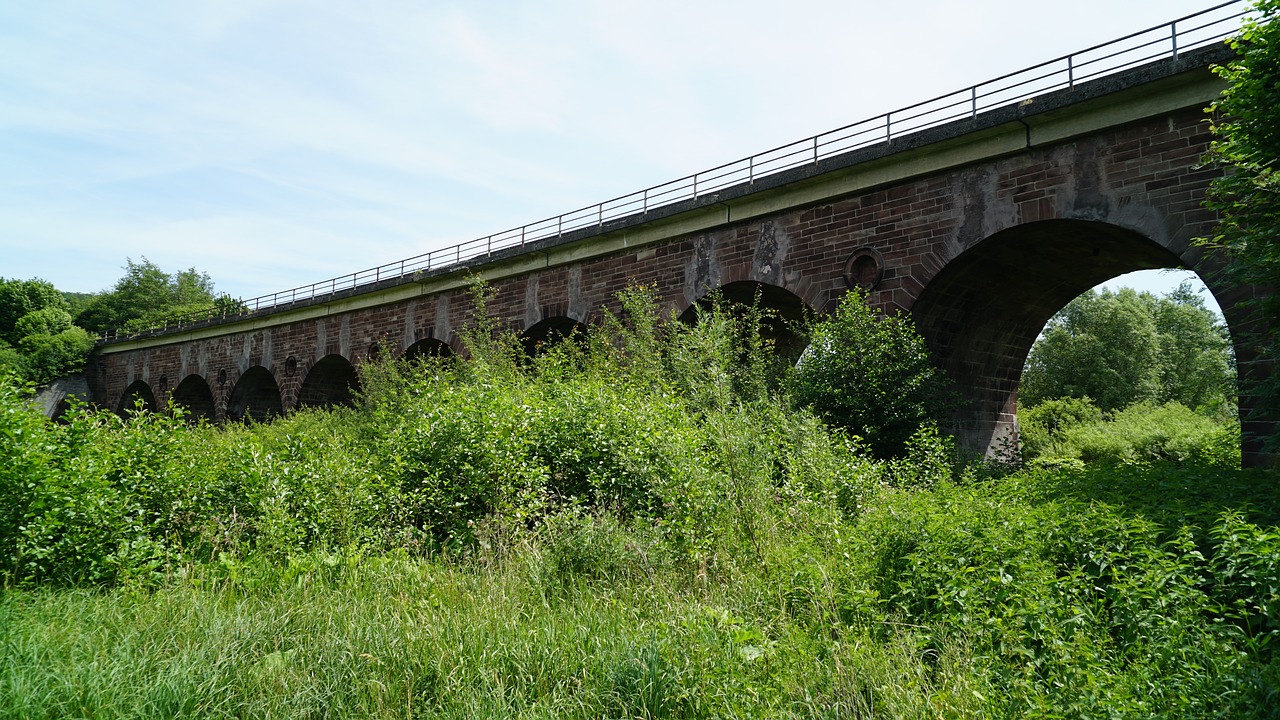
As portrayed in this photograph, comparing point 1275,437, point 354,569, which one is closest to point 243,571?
point 354,569

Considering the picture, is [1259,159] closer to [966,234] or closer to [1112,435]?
[966,234]

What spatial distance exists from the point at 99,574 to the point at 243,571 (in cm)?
87

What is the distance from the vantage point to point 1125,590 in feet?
13.4

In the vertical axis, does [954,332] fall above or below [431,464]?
above

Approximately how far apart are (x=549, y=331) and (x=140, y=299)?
55516 mm

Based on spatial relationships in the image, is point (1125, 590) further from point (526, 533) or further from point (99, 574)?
point (99, 574)

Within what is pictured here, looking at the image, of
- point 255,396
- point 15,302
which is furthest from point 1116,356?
point 15,302

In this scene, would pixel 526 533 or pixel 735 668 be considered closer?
pixel 735 668

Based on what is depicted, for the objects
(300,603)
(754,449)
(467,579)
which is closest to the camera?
(300,603)

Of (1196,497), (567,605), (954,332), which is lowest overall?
(567,605)

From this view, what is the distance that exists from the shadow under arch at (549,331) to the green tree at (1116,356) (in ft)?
78.0

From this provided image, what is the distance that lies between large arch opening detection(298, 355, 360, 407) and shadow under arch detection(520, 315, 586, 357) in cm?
939

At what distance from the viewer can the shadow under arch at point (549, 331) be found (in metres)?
18.8

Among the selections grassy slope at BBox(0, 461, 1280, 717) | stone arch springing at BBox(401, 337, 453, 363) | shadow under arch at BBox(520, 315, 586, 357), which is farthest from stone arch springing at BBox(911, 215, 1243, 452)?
stone arch springing at BBox(401, 337, 453, 363)
